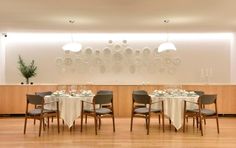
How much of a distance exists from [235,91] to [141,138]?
3.83 m

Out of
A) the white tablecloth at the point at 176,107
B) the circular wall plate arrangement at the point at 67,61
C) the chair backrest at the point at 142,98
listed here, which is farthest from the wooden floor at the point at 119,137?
the circular wall plate arrangement at the point at 67,61

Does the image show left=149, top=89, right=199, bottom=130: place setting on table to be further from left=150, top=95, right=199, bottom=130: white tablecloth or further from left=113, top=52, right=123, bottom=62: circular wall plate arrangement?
left=113, top=52, right=123, bottom=62: circular wall plate arrangement

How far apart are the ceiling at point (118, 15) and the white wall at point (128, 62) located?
0.86 m

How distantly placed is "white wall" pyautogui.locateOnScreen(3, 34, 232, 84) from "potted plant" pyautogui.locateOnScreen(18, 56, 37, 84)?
0.16 meters

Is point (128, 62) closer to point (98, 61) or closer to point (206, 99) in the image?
point (98, 61)

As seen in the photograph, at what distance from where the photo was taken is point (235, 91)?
320 inches

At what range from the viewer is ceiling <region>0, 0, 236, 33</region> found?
5105 mm

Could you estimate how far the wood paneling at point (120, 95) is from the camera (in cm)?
815

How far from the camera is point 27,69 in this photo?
860 centimetres

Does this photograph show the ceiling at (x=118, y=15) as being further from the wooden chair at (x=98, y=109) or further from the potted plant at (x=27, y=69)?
the wooden chair at (x=98, y=109)

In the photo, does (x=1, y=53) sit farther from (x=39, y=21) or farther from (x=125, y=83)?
(x=125, y=83)

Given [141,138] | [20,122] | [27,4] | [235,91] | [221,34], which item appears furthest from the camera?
[221,34]

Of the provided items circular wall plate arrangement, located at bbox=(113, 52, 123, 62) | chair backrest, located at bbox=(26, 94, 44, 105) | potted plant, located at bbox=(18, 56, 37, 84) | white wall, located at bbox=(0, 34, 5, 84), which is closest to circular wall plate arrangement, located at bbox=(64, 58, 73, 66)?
potted plant, located at bbox=(18, 56, 37, 84)

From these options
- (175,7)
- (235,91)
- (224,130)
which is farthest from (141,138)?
(235,91)
